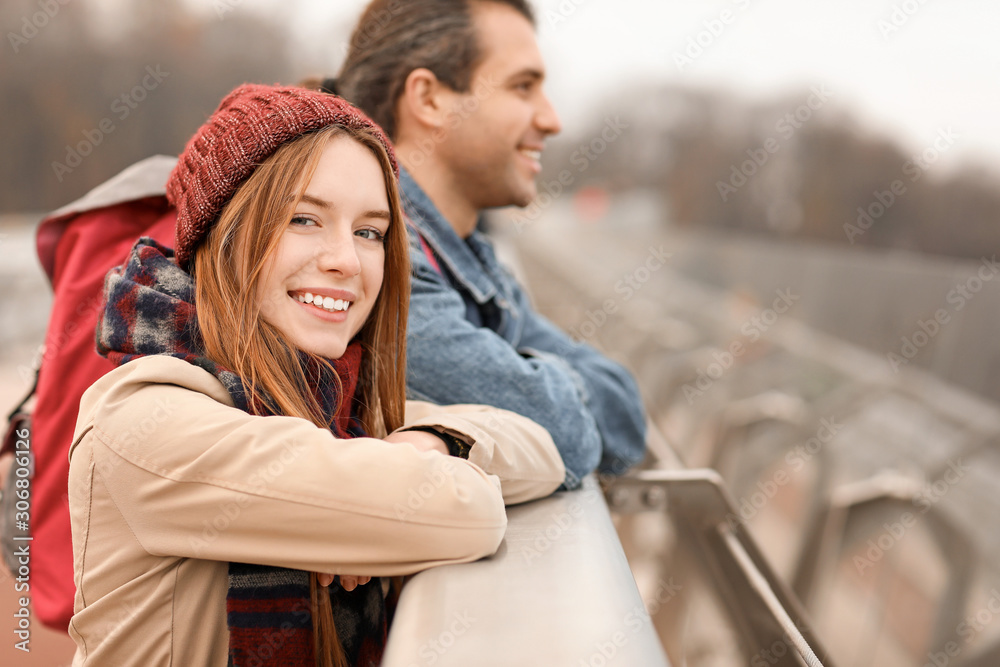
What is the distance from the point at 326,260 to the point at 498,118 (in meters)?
0.96

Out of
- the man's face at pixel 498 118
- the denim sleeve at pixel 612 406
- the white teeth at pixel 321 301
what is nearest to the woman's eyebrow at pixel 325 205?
the white teeth at pixel 321 301

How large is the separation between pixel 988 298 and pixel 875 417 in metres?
0.71

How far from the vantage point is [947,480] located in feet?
9.74

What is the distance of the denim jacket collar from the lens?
1795mm

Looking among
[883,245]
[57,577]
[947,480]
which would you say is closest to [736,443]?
[947,480]

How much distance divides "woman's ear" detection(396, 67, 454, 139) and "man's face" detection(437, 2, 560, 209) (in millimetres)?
17

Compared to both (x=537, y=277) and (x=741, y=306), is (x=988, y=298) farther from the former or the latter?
(x=537, y=277)

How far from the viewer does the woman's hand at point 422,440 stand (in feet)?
3.43
